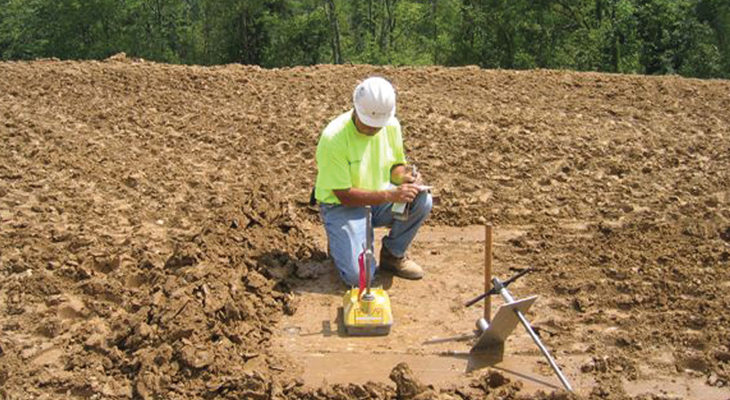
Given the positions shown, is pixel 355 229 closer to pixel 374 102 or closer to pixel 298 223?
pixel 374 102

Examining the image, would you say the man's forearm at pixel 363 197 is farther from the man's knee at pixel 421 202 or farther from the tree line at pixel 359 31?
the tree line at pixel 359 31

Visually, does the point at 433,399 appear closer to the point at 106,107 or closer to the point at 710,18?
the point at 106,107

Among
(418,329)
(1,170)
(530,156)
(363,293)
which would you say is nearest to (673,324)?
(418,329)

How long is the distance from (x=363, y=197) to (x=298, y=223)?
1581 millimetres

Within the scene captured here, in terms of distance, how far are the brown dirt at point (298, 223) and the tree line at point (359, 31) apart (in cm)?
1179

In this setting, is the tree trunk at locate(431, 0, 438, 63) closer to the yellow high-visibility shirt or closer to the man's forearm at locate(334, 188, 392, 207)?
the yellow high-visibility shirt

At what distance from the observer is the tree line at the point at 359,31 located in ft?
72.1

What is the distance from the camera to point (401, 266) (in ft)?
18.6

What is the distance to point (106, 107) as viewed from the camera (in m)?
9.69

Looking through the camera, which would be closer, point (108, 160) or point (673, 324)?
point (673, 324)

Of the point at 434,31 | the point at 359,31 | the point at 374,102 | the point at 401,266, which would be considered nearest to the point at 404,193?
the point at 374,102

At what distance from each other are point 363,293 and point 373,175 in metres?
0.90

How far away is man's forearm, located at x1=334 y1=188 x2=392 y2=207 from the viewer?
5.20m

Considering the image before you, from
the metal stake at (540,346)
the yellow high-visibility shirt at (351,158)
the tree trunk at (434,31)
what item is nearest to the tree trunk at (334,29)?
the tree trunk at (434,31)
